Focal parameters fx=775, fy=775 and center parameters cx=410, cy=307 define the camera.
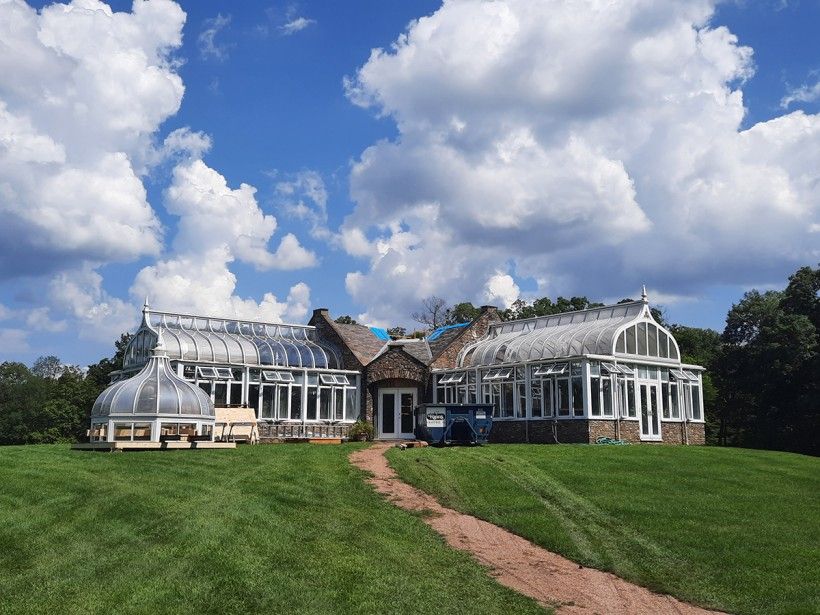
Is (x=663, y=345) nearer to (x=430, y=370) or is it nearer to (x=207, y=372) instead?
(x=430, y=370)

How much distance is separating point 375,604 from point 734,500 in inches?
365

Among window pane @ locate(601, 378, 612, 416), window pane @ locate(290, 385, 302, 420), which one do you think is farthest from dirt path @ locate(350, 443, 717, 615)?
window pane @ locate(290, 385, 302, 420)

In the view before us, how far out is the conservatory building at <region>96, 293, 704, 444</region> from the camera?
89.7 ft

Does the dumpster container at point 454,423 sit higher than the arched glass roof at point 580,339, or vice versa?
the arched glass roof at point 580,339

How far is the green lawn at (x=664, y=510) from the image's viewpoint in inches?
392

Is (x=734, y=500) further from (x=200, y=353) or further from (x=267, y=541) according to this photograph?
(x=200, y=353)

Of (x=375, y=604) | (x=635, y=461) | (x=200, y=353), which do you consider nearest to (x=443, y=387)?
(x=200, y=353)

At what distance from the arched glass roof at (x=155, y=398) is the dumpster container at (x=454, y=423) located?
661cm

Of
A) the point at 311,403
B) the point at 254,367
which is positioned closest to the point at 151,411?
the point at 254,367

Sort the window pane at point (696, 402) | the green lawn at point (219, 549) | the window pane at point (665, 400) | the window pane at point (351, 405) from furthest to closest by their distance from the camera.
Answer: the window pane at point (351, 405), the window pane at point (696, 402), the window pane at point (665, 400), the green lawn at point (219, 549)


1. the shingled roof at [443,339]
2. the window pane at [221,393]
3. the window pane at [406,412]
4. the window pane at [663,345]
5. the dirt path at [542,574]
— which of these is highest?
the shingled roof at [443,339]

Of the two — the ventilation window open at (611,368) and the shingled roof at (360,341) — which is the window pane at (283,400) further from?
the ventilation window open at (611,368)

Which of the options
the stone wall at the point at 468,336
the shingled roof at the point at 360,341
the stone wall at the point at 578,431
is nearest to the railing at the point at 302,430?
the shingled roof at the point at 360,341

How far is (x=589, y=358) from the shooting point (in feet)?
88.5
